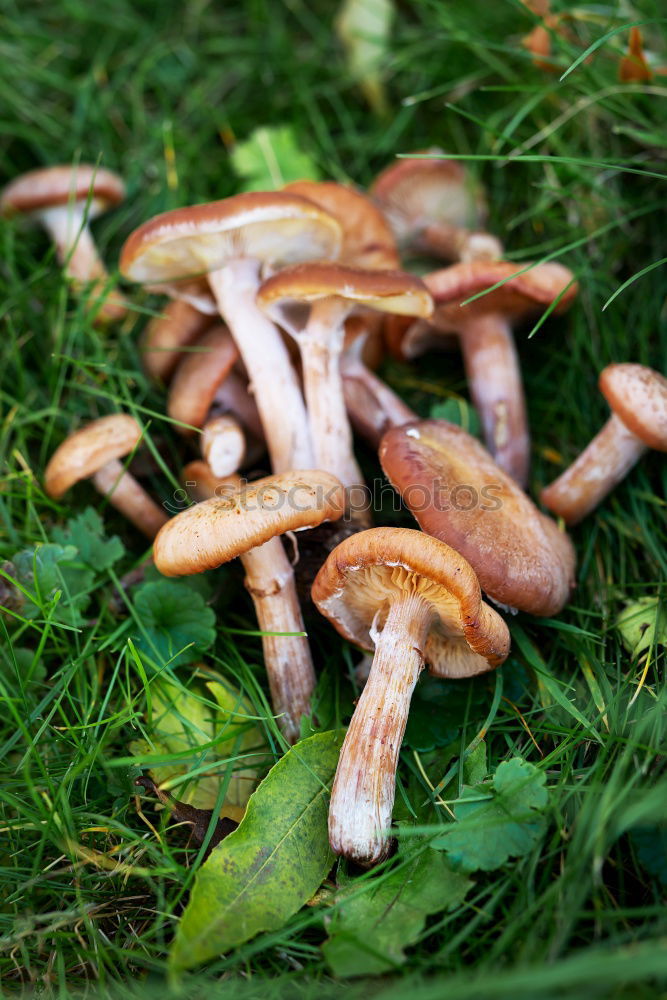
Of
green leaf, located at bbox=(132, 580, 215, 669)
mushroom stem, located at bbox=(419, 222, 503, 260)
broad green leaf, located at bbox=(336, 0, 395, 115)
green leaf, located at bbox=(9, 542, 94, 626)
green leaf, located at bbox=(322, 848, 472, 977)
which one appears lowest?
green leaf, located at bbox=(322, 848, 472, 977)

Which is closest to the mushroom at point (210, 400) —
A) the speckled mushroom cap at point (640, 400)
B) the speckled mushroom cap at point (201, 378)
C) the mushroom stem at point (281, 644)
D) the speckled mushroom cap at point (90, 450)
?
the speckled mushroom cap at point (201, 378)

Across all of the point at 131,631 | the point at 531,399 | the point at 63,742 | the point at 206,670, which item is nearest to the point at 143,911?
the point at 63,742

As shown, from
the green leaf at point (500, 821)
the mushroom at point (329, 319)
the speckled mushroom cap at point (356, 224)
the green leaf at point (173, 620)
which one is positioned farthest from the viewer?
the speckled mushroom cap at point (356, 224)

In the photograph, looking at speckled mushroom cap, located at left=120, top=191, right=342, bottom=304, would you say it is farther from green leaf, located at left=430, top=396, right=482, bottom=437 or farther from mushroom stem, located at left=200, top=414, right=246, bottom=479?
green leaf, located at left=430, top=396, right=482, bottom=437

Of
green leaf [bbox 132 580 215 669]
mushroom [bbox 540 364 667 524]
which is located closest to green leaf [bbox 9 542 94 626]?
green leaf [bbox 132 580 215 669]

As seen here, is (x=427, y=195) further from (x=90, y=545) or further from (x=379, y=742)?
(x=379, y=742)

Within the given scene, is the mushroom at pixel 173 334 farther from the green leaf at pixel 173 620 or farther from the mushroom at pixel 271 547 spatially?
the green leaf at pixel 173 620
